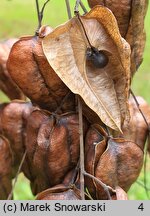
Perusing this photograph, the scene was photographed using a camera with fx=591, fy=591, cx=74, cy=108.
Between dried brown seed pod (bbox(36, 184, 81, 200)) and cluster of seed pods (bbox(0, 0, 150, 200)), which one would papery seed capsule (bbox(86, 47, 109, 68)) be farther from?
dried brown seed pod (bbox(36, 184, 81, 200))

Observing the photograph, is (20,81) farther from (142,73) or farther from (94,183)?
(142,73)

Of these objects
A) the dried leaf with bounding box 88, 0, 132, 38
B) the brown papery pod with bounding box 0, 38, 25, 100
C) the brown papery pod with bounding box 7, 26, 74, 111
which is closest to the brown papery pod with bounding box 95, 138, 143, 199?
the brown papery pod with bounding box 7, 26, 74, 111

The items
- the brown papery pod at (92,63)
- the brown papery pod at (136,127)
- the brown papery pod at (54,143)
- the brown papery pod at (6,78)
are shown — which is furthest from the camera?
the brown papery pod at (6,78)

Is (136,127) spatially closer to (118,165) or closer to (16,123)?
(118,165)

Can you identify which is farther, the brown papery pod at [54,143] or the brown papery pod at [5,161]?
the brown papery pod at [5,161]

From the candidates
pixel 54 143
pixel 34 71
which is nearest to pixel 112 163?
pixel 54 143

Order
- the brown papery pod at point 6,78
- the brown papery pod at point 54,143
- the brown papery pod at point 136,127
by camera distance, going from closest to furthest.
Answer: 1. the brown papery pod at point 54,143
2. the brown papery pod at point 136,127
3. the brown papery pod at point 6,78

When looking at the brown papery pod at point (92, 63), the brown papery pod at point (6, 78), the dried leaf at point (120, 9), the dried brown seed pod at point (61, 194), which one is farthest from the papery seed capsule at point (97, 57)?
the brown papery pod at point (6, 78)

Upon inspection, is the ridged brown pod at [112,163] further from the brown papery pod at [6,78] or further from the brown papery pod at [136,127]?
the brown papery pod at [6,78]
